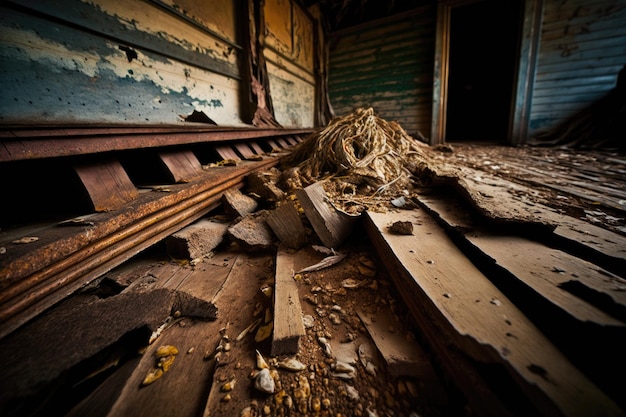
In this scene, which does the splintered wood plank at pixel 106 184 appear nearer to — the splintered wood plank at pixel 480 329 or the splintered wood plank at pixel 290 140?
the splintered wood plank at pixel 480 329

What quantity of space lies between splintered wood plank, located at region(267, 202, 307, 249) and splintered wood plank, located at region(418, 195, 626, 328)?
83cm

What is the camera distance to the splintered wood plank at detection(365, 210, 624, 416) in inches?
18.8

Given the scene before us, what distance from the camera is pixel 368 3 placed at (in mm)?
6379

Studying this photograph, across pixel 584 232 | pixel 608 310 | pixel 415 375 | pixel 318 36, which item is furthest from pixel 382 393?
pixel 318 36

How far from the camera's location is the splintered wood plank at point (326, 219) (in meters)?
1.39

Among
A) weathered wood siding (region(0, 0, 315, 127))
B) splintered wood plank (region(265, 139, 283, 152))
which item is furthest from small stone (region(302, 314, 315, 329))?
splintered wood plank (region(265, 139, 283, 152))

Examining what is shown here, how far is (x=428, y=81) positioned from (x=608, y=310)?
7129 millimetres

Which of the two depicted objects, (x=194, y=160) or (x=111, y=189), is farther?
(x=194, y=160)

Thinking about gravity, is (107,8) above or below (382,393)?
above

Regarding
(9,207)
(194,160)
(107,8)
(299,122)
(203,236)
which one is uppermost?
(107,8)

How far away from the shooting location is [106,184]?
1.29m

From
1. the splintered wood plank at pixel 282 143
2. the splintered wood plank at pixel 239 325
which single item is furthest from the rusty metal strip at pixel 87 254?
the splintered wood plank at pixel 282 143

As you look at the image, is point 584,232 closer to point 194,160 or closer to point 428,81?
point 194,160

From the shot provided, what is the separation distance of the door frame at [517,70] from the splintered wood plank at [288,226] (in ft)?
20.3
